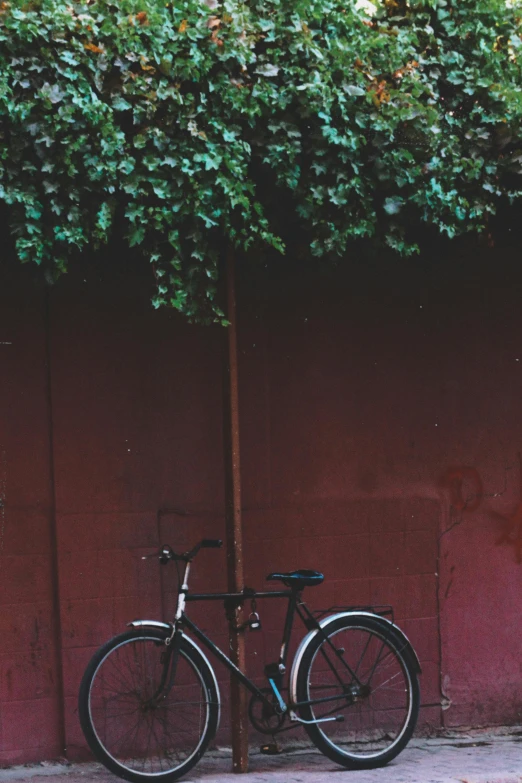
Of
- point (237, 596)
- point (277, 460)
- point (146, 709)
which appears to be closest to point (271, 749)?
point (146, 709)

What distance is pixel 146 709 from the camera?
229 inches

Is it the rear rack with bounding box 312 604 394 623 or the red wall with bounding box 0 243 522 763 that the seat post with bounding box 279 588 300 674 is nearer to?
the rear rack with bounding box 312 604 394 623

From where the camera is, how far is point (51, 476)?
6.23 metres

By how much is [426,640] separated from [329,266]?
239 centimetres

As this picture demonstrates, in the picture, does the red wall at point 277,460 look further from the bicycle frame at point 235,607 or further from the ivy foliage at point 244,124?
the ivy foliage at point 244,124

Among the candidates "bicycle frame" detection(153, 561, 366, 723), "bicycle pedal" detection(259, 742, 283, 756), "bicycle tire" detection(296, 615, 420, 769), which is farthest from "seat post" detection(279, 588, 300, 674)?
"bicycle pedal" detection(259, 742, 283, 756)

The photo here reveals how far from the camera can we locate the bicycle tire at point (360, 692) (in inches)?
233

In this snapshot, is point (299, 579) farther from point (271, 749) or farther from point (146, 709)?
point (146, 709)

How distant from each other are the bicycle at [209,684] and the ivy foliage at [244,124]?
1.69 m

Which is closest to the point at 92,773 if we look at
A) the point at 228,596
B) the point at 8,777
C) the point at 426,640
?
the point at 8,777

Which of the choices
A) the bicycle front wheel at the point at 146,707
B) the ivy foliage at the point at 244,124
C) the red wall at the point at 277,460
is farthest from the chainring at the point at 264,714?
the ivy foliage at the point at 244,124

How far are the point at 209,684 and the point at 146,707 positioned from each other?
39 cm

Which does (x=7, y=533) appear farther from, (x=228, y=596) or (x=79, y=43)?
(x=79, y=43)

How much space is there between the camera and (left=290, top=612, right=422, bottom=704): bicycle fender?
589 cm
